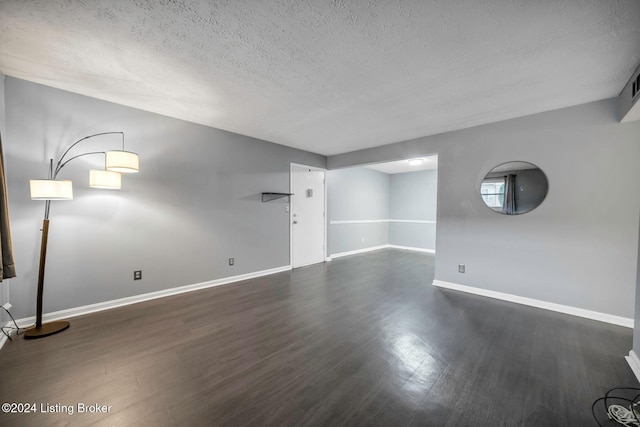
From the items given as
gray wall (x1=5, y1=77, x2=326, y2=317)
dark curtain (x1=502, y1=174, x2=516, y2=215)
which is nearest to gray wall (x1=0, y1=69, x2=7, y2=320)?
gray wall (x1=5, y1=77, x2=326, y2=317)

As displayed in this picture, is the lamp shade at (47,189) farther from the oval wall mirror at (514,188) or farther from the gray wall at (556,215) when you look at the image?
the oval wall mirror at (514,188)

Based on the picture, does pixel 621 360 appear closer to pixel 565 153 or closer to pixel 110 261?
pixel 565 153

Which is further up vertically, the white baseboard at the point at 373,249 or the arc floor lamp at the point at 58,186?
the arc floor lamp at the point at 58,186

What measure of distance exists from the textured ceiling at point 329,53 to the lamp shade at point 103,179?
0.94 meters

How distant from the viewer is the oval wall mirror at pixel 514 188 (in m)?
3.15

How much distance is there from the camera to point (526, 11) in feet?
5.01

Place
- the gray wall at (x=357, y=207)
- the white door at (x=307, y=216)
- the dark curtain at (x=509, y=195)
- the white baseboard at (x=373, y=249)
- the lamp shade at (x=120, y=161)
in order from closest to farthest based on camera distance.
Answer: the lamp shade at (x=120, y=161)
the dark curtain at (x=509, y=195)
the white door at (x=307, y=216)
the gray wall at (x=357, y=207)
the white baseboard at (x=373, y=249)

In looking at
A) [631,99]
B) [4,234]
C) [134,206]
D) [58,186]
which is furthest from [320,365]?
[631,99]

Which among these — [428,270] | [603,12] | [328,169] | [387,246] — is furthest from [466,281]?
[387,246]

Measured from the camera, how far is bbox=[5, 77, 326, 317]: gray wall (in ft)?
8.19

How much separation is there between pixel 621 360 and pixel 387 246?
6.19m

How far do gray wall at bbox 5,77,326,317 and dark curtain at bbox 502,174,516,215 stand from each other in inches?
153

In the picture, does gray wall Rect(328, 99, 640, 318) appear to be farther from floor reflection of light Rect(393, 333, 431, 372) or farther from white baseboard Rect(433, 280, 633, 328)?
floor reflection of light Rect(393, 333, 431, 372)

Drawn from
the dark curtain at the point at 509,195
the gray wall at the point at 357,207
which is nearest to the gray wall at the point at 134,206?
the gray wall at the point at 357,207
